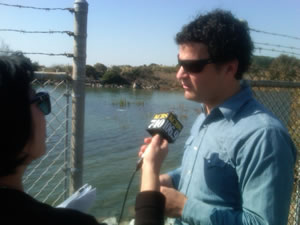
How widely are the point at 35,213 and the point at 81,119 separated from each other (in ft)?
4.81

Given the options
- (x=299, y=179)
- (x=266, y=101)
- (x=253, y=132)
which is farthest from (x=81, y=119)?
(x=299, y=179)

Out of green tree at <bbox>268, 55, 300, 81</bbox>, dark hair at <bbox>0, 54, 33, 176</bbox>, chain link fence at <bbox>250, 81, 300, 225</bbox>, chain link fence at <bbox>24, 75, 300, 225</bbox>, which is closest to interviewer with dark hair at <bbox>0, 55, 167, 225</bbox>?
dark hair at <bbox>0, 54, 33, 176</bbox>

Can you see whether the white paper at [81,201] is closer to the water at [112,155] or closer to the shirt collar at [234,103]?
the shirt collar at [234,103]

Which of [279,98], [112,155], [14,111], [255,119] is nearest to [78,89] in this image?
[14,111]

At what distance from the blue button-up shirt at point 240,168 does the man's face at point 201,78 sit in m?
0.13

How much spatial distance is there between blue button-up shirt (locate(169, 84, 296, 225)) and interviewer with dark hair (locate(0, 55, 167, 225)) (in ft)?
1.45

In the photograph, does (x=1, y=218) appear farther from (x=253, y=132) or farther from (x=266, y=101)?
(x=266, y=101)

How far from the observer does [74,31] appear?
8.08 ft

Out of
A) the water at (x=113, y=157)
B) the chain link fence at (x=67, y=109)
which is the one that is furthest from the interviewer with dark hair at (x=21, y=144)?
the water at (x=113, y=157)

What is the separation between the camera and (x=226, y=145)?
1844 millimetres

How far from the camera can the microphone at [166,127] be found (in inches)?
76.5

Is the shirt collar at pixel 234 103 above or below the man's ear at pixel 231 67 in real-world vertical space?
below

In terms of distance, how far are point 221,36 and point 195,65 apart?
0.25 meters

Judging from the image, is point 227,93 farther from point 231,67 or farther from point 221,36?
point 221,36
